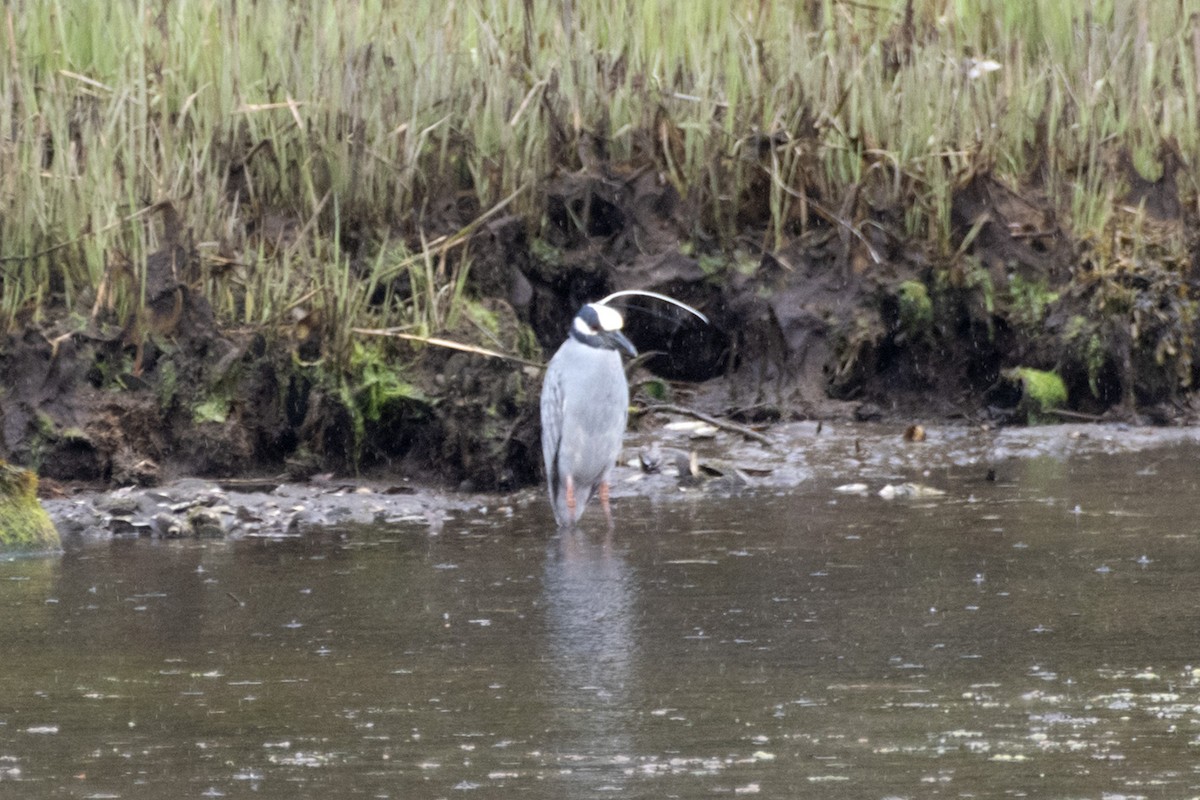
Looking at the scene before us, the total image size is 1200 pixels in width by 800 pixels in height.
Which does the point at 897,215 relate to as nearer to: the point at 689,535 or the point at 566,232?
the point at 566,232

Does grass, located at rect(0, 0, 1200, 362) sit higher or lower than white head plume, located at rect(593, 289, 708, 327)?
higher

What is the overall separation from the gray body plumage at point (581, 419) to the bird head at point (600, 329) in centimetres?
2

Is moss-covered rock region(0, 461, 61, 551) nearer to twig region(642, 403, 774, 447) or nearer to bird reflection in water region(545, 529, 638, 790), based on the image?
bird reflection in water region(545, 529, 638, 790)

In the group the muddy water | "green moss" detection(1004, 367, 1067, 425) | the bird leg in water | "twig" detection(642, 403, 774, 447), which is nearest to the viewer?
the muddy water

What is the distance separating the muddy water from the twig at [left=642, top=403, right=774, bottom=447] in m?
0.97

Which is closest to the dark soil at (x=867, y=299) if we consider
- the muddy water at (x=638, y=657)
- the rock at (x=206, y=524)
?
the muddy water at (x=638, y=657)

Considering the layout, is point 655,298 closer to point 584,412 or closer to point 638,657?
point 584,412

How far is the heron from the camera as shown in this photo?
5812 mm

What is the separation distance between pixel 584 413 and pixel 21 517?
1.70m

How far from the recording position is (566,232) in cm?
723

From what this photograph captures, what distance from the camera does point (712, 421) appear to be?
22.2 ft

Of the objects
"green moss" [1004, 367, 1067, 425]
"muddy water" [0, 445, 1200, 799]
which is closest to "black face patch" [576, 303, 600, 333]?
"muddy water" [0, 445, 1200, 799]

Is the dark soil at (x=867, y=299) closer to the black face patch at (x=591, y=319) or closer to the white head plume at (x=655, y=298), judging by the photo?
the white head plume at (x=655, y=298)

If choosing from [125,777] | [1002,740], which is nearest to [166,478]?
[125,777]
